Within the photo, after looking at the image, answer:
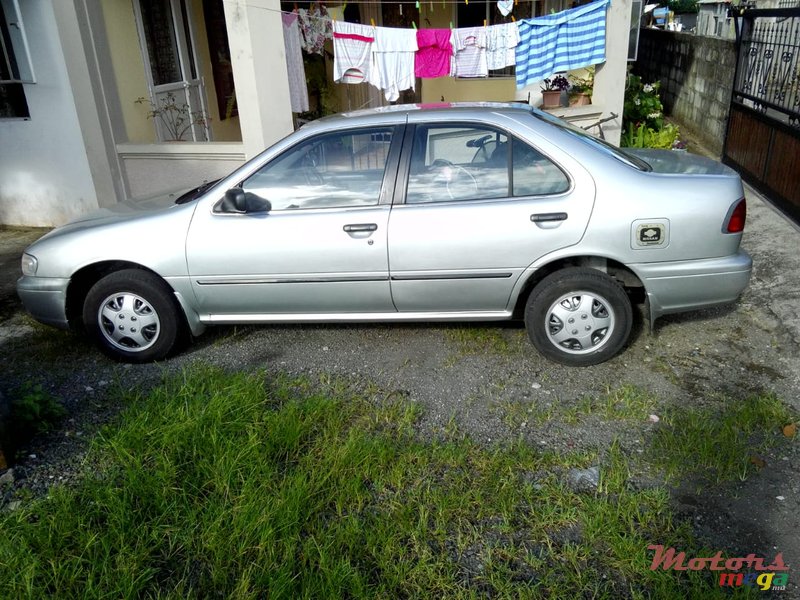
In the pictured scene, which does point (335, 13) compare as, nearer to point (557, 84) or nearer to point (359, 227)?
point (557, 84)

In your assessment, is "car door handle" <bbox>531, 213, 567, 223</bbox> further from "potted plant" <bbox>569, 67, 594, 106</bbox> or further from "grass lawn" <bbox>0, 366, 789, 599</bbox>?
"potted plant" <bbox>569, 67, 594, 106</bbox>

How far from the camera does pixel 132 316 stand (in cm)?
450

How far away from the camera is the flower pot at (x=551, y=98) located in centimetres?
864

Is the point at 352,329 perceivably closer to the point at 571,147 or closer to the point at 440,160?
the point at 440,160

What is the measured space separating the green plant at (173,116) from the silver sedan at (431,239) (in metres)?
4.50

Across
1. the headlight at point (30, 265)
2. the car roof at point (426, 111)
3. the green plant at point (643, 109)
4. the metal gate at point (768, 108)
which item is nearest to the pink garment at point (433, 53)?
the green plant at point (643, 109)

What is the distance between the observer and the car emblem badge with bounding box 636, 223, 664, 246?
400 centimetres

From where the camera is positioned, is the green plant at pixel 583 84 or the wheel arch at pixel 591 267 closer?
the wheel arch at pixel 591 267

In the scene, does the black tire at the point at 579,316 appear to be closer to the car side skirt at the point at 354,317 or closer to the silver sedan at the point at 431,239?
the silver sedan at the point at 431,239

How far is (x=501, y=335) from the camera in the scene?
4832mm

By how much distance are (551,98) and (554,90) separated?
104mm

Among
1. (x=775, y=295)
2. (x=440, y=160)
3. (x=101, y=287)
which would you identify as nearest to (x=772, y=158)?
(x=775, y=295)

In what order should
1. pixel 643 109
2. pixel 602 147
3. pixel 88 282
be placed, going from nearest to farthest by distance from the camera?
pixel 602 147
pixel 88 282
pixel 643 109

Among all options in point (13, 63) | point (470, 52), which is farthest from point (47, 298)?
point (470, 52)
